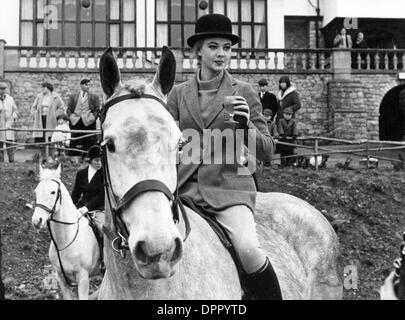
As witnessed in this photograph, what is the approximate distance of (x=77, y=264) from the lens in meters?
12.0

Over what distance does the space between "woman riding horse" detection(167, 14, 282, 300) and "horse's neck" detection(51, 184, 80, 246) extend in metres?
6.98

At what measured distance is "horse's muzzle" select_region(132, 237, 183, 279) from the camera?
372 cm

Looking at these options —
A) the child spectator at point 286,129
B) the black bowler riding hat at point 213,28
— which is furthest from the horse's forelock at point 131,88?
the child spectator at point 286,129

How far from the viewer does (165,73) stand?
4477mm

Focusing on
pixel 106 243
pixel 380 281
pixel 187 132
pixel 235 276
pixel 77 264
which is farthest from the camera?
pixel 380 281

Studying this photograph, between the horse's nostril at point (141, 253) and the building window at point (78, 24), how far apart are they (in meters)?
28.0

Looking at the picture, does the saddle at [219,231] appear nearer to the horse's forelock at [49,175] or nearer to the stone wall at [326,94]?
the horse's forelock at [49,175]

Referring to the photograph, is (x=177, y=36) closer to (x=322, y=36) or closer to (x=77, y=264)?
(x=322, y=36)

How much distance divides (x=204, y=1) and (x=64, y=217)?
70.5 ft

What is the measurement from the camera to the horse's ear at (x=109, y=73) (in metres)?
4.34

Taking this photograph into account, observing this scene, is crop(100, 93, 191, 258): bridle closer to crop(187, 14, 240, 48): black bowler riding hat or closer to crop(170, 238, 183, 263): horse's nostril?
crop(170, 238, 183, 263): horse's nostril

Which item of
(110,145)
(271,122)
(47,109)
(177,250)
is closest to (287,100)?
(271,122)

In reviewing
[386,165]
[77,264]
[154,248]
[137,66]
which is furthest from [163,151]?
[137,66]

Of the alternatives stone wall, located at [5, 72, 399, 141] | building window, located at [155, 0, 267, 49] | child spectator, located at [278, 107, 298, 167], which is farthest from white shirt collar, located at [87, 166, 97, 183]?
building window, located at [155, 0, 267, 49]
